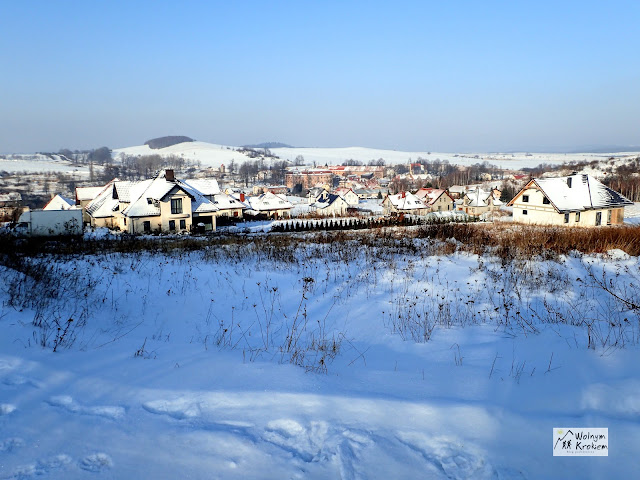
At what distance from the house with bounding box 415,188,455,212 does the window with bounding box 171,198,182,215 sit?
41.5 metres

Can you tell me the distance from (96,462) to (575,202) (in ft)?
135

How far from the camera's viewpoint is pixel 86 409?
10.3 ft

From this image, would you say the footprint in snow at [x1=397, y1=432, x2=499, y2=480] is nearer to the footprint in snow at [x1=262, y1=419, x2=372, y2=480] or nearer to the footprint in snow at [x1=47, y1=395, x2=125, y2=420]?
the footprint in snow at [x1=262, y1=419, x2=372, y2=480]

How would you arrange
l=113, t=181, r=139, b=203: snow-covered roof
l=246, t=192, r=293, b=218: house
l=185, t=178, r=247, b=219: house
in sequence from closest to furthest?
l=113, t=181, r=139, b=203: snow-covered roof < l=185, t=178, r=247, b=219: house < l=246, t=192, r=293, b=218: house

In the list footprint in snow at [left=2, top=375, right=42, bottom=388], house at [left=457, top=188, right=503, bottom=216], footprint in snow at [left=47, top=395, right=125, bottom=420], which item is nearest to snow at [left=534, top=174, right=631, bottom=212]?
house at [left=457, top=188, right=503, bottom=216]

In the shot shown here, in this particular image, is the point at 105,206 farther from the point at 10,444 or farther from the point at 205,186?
the point at 10,444

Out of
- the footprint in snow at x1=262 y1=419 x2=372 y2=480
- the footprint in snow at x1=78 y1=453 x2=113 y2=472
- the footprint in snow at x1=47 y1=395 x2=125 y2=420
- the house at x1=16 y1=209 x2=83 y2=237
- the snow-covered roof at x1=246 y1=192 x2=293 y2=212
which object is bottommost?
the footprint in snow at x1=262 y1=419 x2=372 y2=480

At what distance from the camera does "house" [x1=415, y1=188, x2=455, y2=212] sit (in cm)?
6500

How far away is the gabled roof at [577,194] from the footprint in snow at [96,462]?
39.0 m

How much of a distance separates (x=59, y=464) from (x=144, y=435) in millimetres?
523

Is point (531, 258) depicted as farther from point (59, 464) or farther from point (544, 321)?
point (59, 464)

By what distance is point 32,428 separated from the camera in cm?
282

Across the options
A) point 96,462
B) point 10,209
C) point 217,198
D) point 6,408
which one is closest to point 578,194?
point 217,198

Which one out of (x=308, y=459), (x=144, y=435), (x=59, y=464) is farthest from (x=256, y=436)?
(x=59, y=464)
